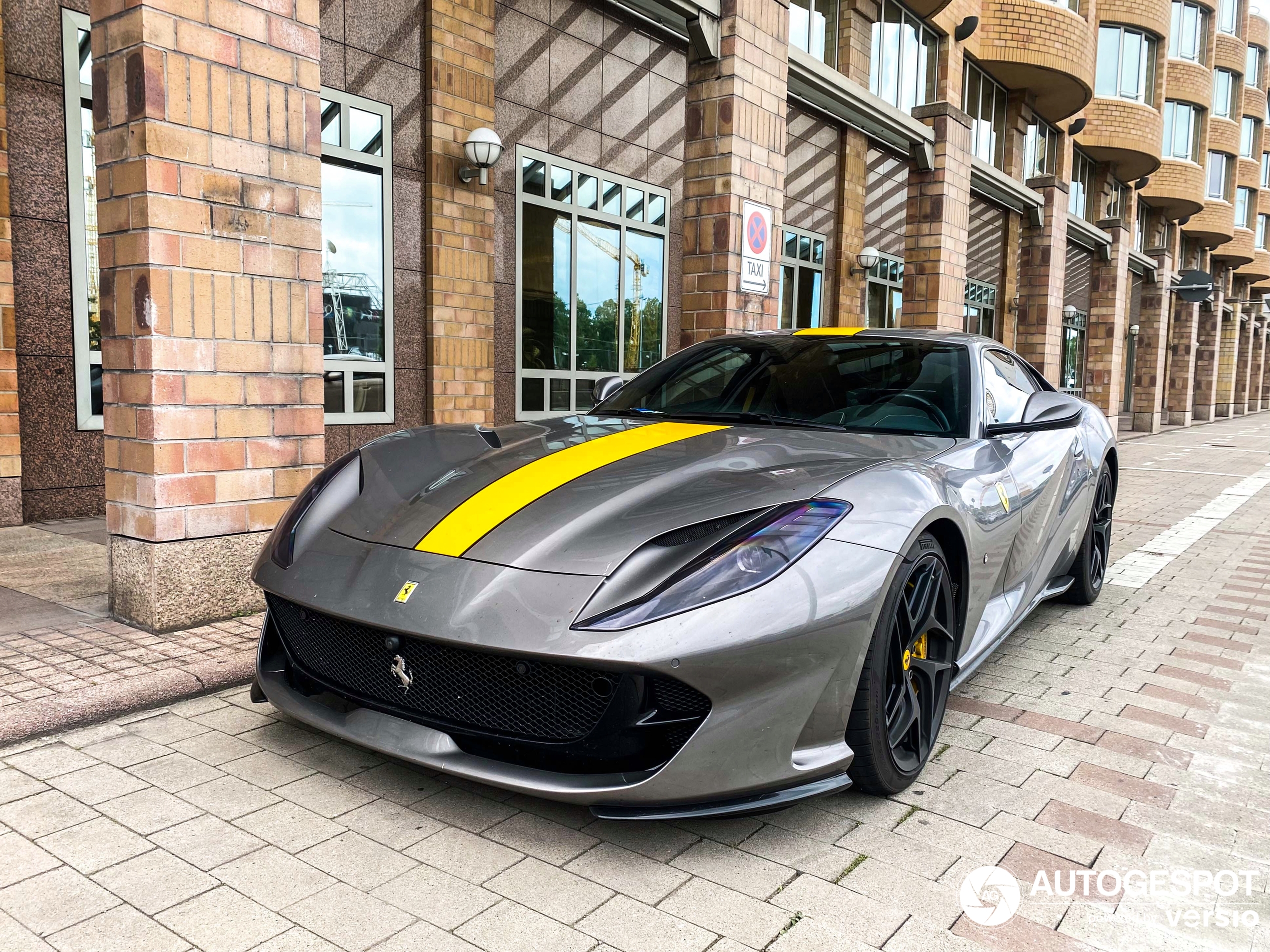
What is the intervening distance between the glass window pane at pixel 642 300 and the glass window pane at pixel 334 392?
417 centimetres

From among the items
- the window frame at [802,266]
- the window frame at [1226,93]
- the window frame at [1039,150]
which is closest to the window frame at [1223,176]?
the window frame at [1226,93]

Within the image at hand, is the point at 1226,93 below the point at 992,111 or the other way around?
the other way around

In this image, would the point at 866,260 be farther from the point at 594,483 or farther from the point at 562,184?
the point at 594,483

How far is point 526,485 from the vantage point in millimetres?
2621

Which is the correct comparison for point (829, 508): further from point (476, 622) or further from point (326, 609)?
point (326, 609)

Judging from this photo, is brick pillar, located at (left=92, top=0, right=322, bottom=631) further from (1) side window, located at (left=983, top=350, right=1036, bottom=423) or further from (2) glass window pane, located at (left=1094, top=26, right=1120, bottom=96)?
(2) glass window pane, located at (left=1094, top=26, right=1120, bottom=96)

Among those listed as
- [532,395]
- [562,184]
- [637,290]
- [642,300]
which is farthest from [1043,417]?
[642,300]

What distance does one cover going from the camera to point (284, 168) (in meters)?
4.28

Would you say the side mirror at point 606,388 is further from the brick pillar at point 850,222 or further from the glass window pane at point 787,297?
the brick pillar at point 850,222

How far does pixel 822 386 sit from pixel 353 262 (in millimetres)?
6092

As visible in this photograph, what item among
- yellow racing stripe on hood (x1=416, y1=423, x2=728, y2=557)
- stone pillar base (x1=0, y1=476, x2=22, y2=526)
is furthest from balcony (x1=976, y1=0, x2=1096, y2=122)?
yellow racing stripe on hood (x1=416, y1=423, x2=728, y2=557)

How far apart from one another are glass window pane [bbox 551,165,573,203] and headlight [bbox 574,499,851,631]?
338 inches

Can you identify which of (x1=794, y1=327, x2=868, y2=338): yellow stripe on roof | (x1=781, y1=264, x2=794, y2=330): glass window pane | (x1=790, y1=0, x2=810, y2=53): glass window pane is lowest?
(x1=794, y1=327, x2=868, y2=338): yellow stripe on roof

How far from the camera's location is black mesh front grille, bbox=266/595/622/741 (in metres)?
2.11
